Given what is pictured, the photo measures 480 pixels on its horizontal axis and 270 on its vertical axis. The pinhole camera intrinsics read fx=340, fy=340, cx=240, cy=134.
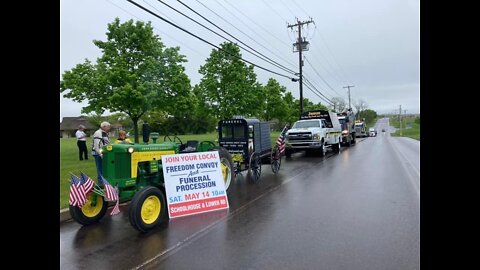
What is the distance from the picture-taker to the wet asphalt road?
14.7 ft

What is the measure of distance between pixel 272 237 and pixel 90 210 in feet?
11.5

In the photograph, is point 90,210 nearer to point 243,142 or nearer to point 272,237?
point 272,237

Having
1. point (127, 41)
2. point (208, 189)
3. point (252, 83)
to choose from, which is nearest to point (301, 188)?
point (208, 189)

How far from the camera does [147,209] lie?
6094 mm

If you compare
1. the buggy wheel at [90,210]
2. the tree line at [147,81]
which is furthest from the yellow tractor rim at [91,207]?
the tree line at [147,81]

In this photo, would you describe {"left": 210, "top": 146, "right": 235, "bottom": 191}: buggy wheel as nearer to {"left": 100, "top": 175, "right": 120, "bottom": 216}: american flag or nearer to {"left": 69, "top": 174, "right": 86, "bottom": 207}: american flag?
{"left": 100, "top": 175, "right": 120, "bottom": 216}: american flag

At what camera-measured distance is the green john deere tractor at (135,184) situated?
19.3ft

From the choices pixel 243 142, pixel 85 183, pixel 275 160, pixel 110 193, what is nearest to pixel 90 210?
pixel 85 183

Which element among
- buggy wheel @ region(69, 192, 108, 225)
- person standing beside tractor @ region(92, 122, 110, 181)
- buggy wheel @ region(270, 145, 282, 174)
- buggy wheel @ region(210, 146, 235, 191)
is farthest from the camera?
buggy wheel @ region(270, 145, 282, 174)

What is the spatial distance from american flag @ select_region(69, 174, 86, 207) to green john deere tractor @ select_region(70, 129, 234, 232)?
10.2 inches

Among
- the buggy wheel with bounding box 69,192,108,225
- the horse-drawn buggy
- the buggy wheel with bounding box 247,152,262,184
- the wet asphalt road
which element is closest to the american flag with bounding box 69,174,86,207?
the buggy wheel with bounding box 69,192,108,225

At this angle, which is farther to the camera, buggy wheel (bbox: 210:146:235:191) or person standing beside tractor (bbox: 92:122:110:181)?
buggy wheel (bbox: 210:146:235:191)
